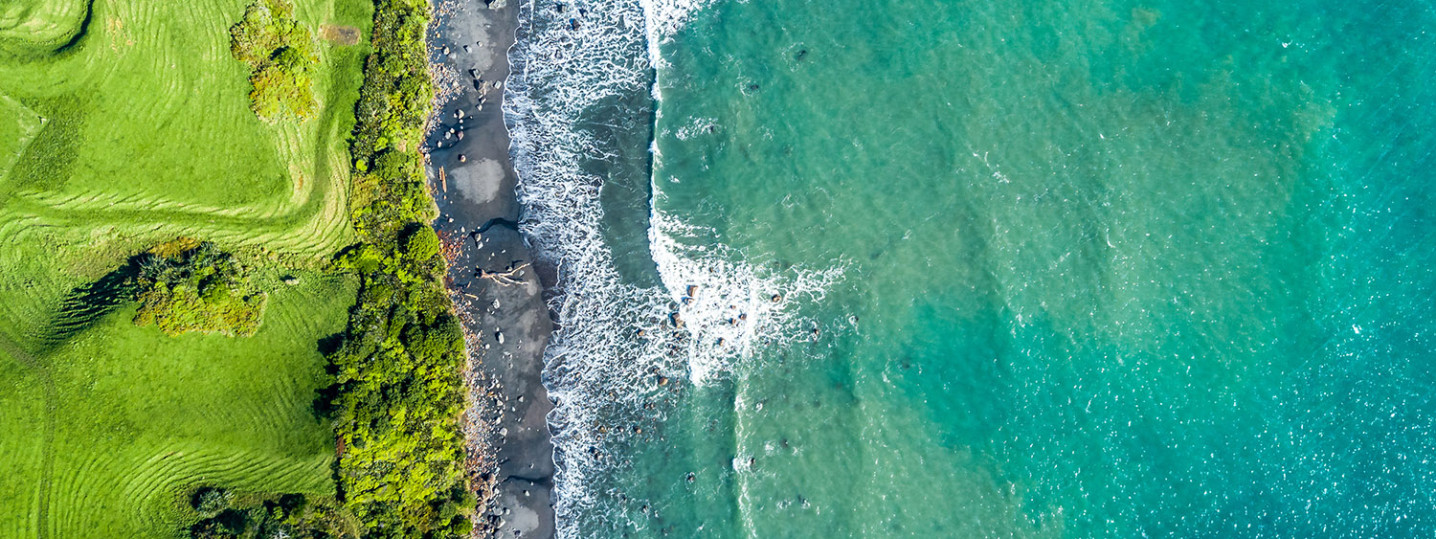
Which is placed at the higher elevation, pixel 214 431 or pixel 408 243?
pixel 408 243

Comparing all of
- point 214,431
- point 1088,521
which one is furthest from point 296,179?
point 1088,521

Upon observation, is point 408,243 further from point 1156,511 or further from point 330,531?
point 1156,511

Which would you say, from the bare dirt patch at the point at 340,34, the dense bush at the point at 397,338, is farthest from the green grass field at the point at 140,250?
the bare dirt patch at the point at 340,34

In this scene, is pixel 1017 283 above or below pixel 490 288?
above

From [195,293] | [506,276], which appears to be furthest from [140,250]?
[506,276]

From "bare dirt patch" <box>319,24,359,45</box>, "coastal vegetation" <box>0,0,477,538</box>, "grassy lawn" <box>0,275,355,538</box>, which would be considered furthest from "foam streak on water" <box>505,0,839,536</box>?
"grassy lawn" <box>0,275,355,538</box>

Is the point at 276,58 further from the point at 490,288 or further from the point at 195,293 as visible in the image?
the point at 490,288
